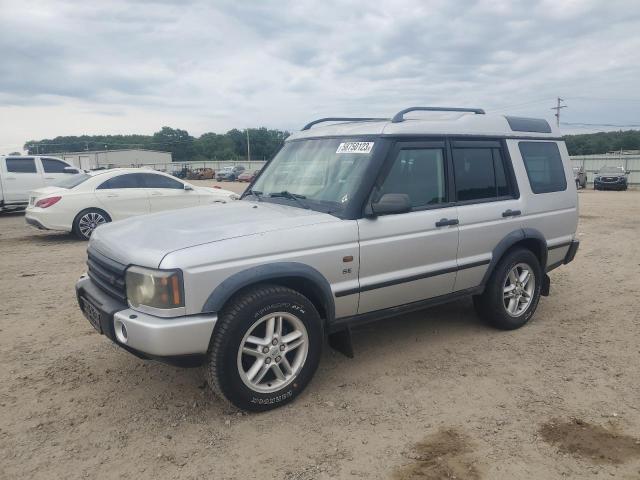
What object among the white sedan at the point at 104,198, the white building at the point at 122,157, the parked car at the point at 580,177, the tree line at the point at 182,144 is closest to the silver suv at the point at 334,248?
the white sedan at the point at 104,198

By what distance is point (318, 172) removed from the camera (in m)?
4.23

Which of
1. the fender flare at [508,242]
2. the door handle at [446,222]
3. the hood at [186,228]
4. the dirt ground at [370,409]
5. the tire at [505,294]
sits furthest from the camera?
the tire at [505,294]

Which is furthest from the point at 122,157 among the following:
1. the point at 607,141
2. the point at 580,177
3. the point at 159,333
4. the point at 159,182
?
the point at 159,333

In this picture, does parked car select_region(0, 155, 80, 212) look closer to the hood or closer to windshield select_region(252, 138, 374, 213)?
windshield select_region(252, 138, 374, 213)

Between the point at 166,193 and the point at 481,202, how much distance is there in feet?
25.9

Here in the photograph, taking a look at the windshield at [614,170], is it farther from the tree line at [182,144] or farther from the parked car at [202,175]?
the tree line at [182,144]

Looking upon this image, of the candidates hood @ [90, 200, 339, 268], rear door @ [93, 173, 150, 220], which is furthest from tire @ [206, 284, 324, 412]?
rear door @ [93, 173, 150, 220]

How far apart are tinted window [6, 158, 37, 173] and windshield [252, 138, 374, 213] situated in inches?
487

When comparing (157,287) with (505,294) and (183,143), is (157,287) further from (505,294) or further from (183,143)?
(183,143)

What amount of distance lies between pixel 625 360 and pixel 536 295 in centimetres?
107

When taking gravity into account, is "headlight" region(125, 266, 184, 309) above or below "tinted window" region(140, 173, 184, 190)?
below

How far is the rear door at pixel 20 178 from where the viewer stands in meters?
14.1

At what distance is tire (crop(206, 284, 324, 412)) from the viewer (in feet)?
10.4

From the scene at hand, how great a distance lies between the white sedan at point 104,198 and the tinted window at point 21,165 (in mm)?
4575
